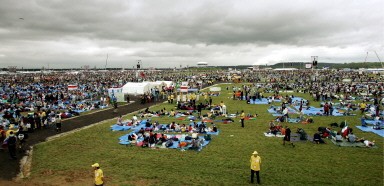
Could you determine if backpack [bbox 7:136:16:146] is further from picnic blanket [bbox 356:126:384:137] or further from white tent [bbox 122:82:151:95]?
white tent [bbox 122:82:151:95]

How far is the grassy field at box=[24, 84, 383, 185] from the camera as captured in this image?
35.4ft

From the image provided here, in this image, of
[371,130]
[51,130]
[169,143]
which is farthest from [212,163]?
[51,130]

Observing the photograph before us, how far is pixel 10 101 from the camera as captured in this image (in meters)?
36.0

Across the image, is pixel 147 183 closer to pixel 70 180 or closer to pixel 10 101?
pixel 70 180

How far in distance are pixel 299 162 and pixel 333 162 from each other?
5.29ft

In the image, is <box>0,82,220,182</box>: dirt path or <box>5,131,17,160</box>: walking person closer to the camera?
<box>0,82,220,182</box>: dirt path

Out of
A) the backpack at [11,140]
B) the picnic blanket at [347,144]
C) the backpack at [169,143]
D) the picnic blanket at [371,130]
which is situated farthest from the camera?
the picnic blanket at [371,130]

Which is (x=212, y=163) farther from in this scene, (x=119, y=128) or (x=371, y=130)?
(x=371, y=130)

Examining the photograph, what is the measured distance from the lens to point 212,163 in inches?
498

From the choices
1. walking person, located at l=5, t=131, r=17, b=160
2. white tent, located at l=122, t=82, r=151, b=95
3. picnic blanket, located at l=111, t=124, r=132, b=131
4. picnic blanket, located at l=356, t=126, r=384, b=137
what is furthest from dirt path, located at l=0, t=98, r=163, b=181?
picnic blanket, located at l=356, t=126, r=384, b=137

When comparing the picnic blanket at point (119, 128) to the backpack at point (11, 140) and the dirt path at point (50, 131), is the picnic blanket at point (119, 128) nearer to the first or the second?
the dirt path at point (50, 131)

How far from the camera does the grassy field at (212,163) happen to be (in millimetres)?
10797

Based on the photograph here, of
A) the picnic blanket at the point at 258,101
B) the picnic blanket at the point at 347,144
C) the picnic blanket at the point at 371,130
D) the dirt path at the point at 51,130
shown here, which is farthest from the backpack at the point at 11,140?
the picnic blanket at the point at 258,101

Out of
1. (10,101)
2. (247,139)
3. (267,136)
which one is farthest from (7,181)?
(10,101)
